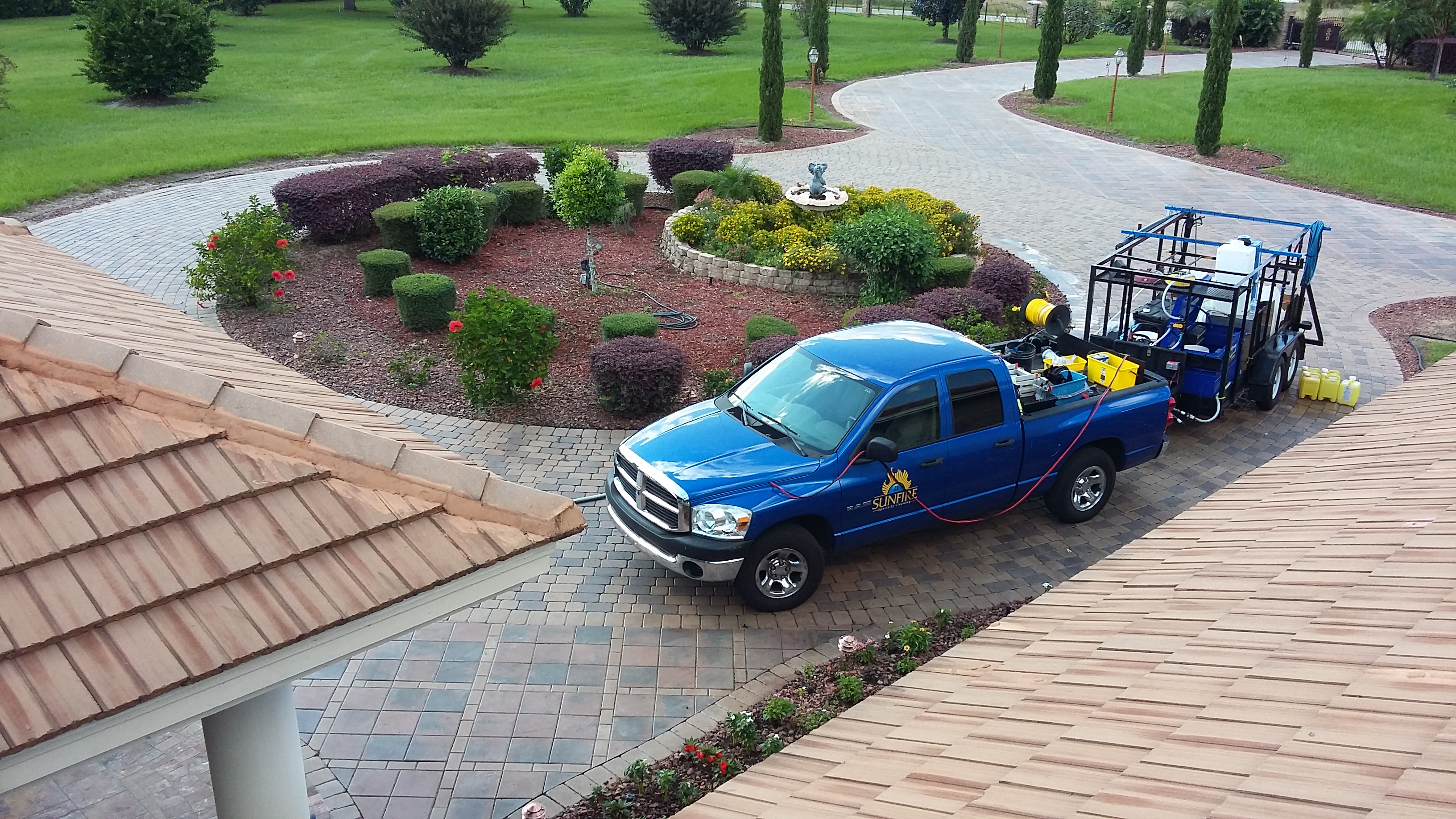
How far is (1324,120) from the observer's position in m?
32.3

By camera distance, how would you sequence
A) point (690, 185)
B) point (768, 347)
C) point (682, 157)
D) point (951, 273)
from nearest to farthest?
1. point (768, 347)
2. point (951, 273)
3. point (690, 185)
4. point (682, 157)

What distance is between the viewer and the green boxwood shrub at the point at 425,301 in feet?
44.0

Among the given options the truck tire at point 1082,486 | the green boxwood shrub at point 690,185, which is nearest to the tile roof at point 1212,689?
the truck tire at point 1082,486

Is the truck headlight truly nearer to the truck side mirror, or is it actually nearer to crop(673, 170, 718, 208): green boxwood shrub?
the truck side mirror

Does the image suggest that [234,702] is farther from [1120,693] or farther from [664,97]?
[664,97]

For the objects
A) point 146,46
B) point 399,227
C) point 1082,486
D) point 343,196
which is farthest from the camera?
point 146,46

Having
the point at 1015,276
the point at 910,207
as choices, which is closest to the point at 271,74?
the point at 910,207

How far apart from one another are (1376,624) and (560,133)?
2602cm

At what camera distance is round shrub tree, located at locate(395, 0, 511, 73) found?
126ft

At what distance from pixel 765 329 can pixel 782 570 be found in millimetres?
4587

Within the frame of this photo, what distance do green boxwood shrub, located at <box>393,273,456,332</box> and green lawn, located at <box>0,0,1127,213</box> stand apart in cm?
1099

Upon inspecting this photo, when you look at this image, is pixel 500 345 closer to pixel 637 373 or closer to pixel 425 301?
pixel 637 373

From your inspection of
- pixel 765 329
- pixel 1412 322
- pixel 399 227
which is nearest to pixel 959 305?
pixel 765 329

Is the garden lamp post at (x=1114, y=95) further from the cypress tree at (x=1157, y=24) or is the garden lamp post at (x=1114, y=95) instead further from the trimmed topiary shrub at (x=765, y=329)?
the trimmed topiary shrub at (x=765, y=329)
